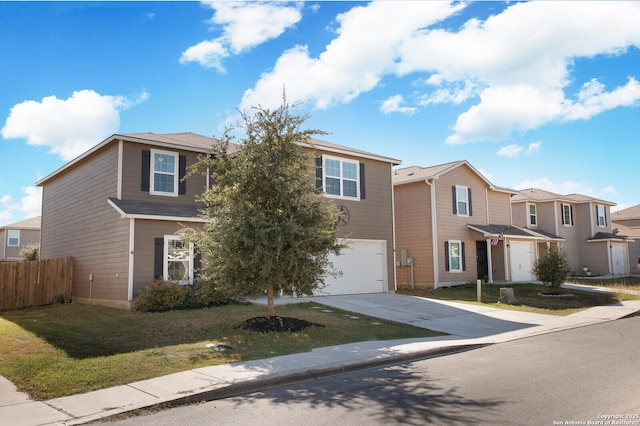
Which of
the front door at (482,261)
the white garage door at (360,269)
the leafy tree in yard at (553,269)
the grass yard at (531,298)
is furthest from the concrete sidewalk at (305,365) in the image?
the front door at (482,261)

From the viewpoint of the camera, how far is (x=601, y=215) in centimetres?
3809

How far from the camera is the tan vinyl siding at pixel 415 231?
2531 cm

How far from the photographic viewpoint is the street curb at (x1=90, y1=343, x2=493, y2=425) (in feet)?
21.4

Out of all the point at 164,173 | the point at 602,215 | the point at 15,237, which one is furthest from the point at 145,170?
the point at 602,215

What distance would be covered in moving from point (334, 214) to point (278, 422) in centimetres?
739

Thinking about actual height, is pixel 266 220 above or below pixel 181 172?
below

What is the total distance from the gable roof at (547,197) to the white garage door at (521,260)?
541 centimetres

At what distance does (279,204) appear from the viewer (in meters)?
12.2

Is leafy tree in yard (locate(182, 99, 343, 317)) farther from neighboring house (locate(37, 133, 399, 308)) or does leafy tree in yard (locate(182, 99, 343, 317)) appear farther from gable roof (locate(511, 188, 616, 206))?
gable roof (locate(511, 188, 616, 206))

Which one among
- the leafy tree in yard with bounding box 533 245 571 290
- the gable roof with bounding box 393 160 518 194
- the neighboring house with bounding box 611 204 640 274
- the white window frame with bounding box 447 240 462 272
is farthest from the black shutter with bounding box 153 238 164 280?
the neighboring house with bounding box 611 204 640 274

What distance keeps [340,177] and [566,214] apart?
22822 mm

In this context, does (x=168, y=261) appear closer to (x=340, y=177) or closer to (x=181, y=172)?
(x=181, y=172)

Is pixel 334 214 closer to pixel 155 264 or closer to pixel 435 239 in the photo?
pixel 155 264

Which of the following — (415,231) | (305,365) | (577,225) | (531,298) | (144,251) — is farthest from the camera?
(577,225)
